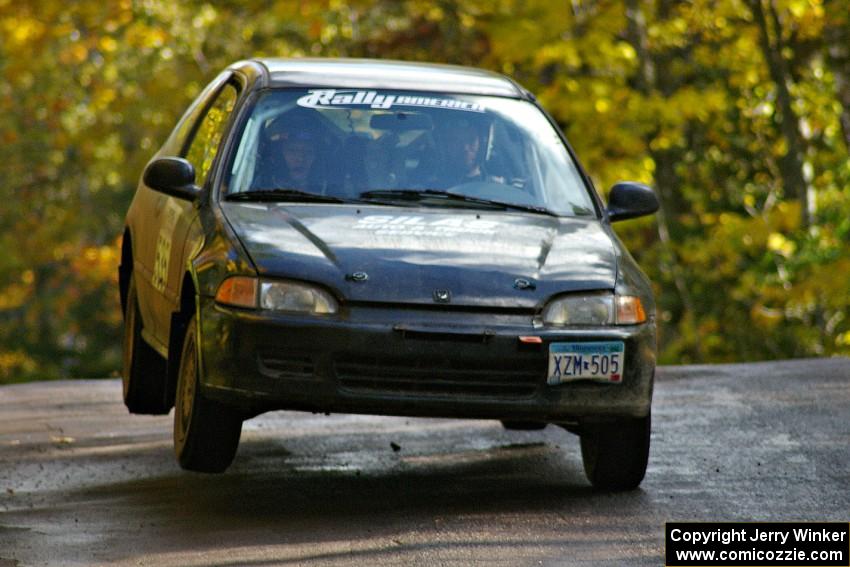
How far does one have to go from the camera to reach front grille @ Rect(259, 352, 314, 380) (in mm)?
7102

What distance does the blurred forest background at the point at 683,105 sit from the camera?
20.3m

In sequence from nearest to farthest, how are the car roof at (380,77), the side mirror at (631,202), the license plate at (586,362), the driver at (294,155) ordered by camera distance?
the license plate at (586,362) → the driver at (294,155) → the side mirror at (631,202) → the car roof at (380,77)

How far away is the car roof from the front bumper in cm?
184

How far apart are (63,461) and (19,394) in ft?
11.0

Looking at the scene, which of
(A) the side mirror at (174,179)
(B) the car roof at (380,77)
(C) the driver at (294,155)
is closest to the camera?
(C) the driver at (294,155)

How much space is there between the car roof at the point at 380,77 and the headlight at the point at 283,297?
174cm

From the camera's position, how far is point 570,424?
764cm

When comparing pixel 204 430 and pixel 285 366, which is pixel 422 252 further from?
pixel 204 430

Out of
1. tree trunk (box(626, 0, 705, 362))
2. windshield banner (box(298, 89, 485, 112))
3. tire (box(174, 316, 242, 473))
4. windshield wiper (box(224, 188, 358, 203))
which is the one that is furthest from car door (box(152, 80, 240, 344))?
tree trunk (box(626, 0, 705, 362))

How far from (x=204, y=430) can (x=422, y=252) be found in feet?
3.65

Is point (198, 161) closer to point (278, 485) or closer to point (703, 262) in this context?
point (278, 485)

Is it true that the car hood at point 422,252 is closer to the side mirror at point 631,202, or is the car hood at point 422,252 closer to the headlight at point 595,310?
the headlight at point 595,310

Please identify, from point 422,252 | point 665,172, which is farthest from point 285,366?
point 665,172

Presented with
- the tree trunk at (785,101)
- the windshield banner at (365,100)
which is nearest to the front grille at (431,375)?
the windshield banner at (365,100)
